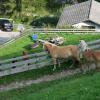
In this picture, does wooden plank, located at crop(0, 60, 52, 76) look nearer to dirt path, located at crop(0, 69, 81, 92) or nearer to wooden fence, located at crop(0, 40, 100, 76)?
wooden fence, located at crop(0, 40, 100, 76)

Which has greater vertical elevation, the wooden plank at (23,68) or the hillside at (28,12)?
the wooden plank at (23,68)

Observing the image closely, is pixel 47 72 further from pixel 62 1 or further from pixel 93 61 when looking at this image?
pixel 62 1

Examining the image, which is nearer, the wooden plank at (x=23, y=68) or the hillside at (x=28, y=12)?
the wooden plank at (x=23, y=68)

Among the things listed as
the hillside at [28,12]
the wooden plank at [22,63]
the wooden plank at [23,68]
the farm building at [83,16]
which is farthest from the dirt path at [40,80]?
the hillside at [28,12]

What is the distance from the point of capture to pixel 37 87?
→ 15383mm

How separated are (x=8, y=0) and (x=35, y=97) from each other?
65.4 m

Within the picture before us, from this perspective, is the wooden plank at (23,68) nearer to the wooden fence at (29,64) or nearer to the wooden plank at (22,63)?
the wooden fence at (29,64)

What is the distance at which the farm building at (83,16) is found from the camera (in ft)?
184

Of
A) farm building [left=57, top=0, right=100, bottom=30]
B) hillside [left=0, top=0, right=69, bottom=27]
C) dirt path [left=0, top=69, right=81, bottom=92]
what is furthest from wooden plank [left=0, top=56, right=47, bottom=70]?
hillside [left=0, top=0, right=69, bottom=27]

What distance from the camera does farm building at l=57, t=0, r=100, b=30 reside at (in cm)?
5600

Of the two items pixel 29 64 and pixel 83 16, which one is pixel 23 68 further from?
pixel 83 16

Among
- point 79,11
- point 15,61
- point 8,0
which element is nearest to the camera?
point 15,61

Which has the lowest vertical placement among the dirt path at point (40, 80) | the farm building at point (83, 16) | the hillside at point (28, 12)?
the hillside at point (28, 12)

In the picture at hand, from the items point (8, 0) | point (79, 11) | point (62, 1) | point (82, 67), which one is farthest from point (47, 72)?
point (62, 1)
